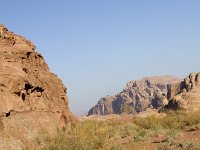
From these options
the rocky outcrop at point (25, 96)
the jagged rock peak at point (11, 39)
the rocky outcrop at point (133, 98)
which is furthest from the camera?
the rocky outcrop at point (133, 98)

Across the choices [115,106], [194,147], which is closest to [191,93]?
[194,147]

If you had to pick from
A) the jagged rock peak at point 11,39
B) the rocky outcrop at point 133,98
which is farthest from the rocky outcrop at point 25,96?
the rocky outcrop at point 133,98

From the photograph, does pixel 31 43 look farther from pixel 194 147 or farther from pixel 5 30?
pixel 194 147

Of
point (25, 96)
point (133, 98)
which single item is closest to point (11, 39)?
point (25, 96)

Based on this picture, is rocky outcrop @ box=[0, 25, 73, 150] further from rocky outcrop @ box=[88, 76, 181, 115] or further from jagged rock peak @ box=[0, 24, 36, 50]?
rocky outcrop @ box=[88, 76, 181, 115]

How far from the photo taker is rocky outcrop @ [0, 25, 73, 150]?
51.1 feet

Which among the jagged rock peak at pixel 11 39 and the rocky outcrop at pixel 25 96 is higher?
the jagged rock peak at pixel 11 39

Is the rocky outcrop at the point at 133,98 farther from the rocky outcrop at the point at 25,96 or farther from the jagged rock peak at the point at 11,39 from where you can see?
the jagged rock peak at the point at 11,39

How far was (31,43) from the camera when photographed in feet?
88.4

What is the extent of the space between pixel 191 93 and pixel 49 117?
35161 mm

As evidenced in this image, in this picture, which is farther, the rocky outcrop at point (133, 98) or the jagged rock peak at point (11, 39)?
the rocky outcrop at point (133, 98)

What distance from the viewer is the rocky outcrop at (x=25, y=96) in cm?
1556

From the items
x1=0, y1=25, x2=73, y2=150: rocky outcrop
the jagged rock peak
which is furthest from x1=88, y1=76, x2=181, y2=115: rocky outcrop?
the jagged rock peak

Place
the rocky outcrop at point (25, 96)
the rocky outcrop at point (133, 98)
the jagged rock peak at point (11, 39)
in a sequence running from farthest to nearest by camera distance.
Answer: the rocky outcrop at point (133, 98) < the jagged rock peak at point (11, 39) < the rocky outcrop at point (25, 96)
